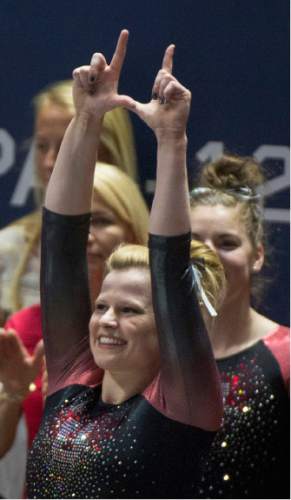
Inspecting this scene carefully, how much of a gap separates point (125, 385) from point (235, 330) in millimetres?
423

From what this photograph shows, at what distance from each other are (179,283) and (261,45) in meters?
0.92

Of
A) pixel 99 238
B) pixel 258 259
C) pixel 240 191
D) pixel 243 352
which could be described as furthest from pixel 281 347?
pixel 99 238

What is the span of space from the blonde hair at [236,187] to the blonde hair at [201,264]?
1.09 ft

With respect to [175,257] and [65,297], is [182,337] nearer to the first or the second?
[175,257]

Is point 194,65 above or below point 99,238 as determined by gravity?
above

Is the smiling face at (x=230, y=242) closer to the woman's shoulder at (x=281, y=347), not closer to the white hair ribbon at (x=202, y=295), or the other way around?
the woman's shoulder at (x=281, y=347)

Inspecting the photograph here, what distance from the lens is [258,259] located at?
208 cm

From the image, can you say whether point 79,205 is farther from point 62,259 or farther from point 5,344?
point 5,344

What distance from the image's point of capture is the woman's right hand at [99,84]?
1606 mm

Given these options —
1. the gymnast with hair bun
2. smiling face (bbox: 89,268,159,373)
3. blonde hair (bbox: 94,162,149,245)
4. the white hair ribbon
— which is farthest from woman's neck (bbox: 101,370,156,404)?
blonde hair (bbox: 94,162,149,245)

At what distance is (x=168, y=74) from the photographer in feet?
4.97

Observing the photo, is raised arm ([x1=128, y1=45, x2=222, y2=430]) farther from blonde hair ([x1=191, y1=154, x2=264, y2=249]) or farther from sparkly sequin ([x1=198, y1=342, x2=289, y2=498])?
blonde hair ([x1=191, y1=154, x2=264, y2=249])

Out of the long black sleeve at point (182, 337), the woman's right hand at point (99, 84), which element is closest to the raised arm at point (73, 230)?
the woman's right hand at point (99, 84)

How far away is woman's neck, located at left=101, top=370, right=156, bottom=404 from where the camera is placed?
5.49 ft
